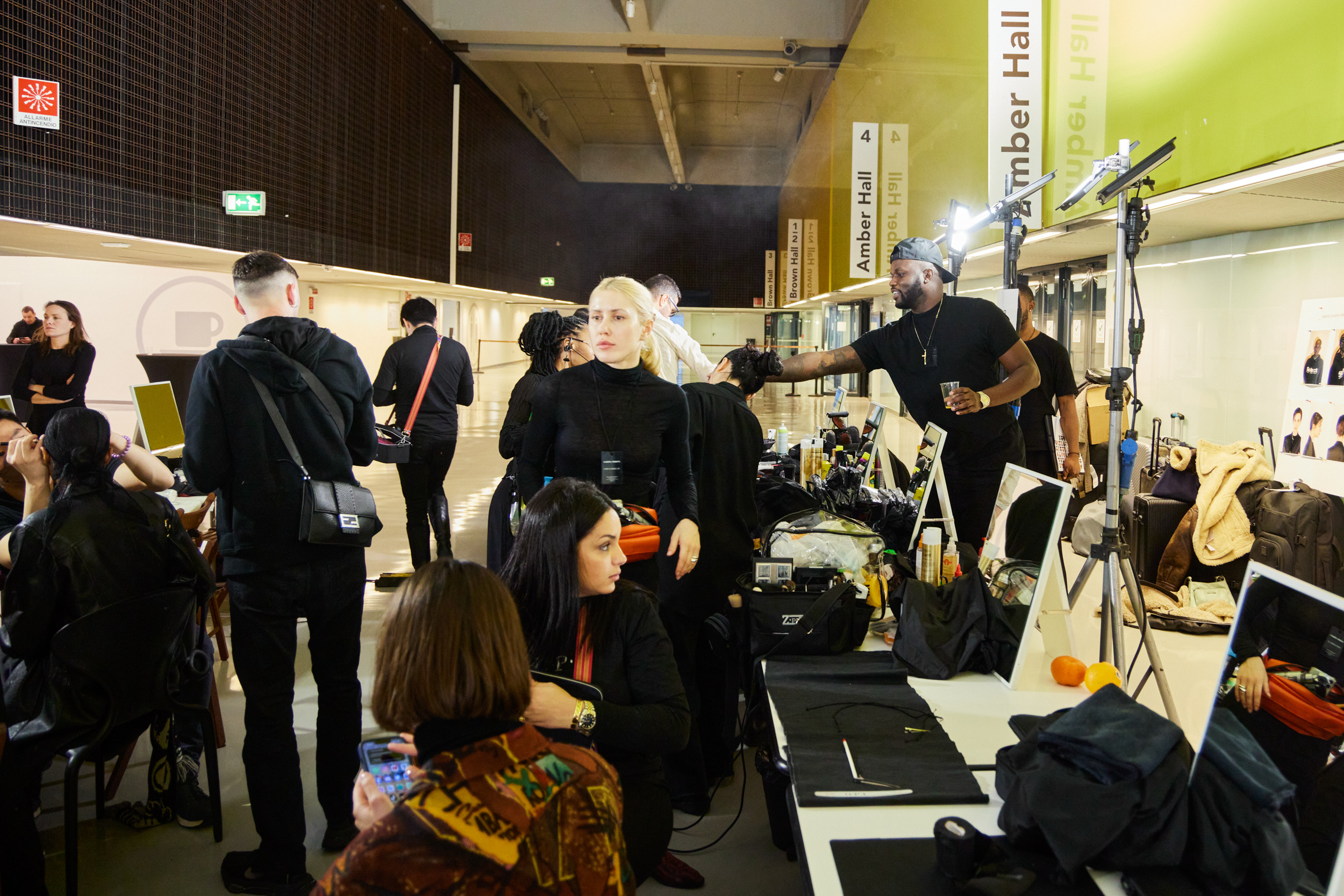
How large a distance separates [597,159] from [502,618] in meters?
26.6

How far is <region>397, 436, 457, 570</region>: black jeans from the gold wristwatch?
384 centimetres

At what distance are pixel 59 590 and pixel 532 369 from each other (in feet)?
6.93

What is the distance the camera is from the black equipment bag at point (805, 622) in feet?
7.32

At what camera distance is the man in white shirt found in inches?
177

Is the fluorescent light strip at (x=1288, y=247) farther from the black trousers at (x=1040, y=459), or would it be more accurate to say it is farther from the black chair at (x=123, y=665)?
the black chair at (x=123, y=665)

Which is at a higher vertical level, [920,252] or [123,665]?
[920,252]

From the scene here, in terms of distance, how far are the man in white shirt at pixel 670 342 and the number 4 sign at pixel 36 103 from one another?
13.2 ft

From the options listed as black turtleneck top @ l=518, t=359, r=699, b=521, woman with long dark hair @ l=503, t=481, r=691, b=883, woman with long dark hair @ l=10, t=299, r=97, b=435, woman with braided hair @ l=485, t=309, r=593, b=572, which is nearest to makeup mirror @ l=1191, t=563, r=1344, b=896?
woman with long dark hair @ l=503, t=481, r=691, b=883

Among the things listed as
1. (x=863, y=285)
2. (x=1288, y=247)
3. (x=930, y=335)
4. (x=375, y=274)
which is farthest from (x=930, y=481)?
(x=375, y=274)

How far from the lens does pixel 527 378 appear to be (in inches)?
163

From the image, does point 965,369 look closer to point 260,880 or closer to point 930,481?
point 930,481

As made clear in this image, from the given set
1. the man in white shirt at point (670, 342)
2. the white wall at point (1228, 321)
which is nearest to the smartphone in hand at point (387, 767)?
the man in white shirt at point (670, 342)

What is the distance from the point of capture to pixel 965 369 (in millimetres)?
3156

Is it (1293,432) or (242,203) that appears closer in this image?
(1293,432)
